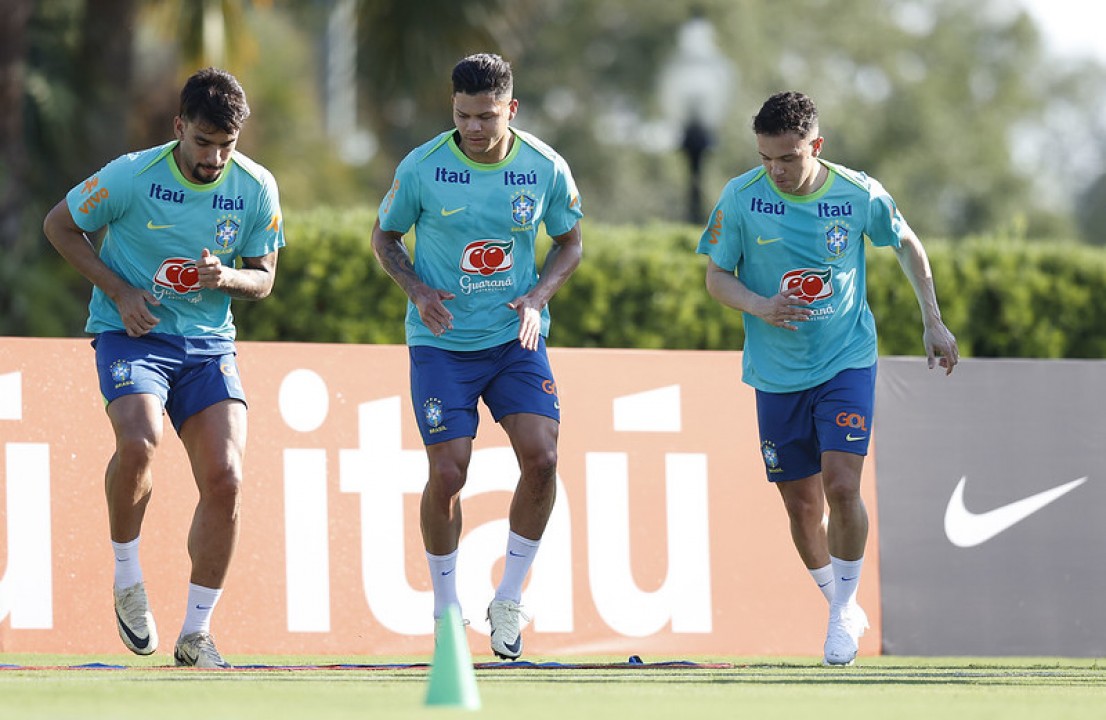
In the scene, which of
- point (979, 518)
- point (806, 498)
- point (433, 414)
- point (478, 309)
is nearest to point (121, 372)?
point (433, 414)

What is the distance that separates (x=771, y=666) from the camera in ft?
26.9

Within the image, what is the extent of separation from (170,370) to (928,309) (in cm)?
339

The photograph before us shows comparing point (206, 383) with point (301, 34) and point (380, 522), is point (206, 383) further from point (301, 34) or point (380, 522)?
point (301, 34)

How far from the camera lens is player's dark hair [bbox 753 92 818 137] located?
7953 millimetres

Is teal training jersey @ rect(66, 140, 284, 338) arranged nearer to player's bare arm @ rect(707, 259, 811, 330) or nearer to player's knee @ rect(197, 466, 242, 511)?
player's knee @ rect(197, 466, 242, 511)

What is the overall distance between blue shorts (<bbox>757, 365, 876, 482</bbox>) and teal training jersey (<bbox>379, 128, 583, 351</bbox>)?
129 centimetres

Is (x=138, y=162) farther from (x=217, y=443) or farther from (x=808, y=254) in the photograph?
(x=808, y=254)

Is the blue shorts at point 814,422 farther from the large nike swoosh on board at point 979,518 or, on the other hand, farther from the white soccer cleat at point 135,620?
the white soccer cleat at point 135,620

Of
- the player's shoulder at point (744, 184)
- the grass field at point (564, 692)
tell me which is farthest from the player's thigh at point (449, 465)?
the player's shoulder at point (744, 184)

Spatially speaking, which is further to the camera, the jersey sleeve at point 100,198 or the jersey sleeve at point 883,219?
the jersey sleeve at point 883,219

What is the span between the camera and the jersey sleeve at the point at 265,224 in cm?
778

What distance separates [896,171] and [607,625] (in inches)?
1366

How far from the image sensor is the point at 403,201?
7.98 meters

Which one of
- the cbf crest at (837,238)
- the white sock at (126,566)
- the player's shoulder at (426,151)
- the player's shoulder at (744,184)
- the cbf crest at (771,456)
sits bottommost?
the white sock at (126,566)
